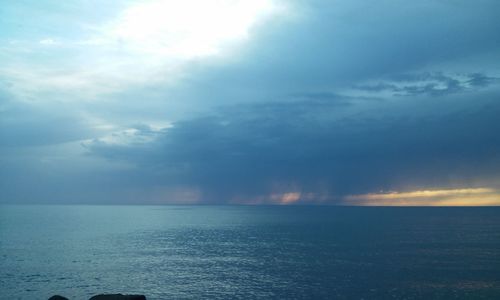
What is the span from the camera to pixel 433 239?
134 m

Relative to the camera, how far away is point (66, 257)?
9769 cm

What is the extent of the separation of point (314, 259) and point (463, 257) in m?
37.0

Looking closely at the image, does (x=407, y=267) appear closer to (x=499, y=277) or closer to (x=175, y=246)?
(x=499, y=277)

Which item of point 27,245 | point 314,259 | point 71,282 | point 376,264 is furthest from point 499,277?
point 27,245

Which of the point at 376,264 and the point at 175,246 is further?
the point at 175,246

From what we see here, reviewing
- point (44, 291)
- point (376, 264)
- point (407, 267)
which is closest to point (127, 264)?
point (44, 291)

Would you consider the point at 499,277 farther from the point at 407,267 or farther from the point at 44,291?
the point at 44,291

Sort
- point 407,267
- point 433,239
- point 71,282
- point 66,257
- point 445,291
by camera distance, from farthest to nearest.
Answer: point 433,239, point 66,257, point 407,267, point 71,282, point 445,291

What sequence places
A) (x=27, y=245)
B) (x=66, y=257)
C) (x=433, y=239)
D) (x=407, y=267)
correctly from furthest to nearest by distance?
(x=433, y=239) → (x=27, y=245) → (x=66, y=257) → (x=407, y=267)

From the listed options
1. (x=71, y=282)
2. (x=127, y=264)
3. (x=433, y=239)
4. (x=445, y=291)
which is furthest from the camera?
(x=433, y=239)

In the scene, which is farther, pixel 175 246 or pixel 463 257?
pixel 175 246

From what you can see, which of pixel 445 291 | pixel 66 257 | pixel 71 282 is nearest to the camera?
pixel 445 291

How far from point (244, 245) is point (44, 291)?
69095 millimetres

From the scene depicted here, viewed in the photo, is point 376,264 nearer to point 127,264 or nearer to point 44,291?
point 127,264
